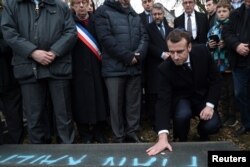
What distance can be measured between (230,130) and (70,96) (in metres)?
2.33

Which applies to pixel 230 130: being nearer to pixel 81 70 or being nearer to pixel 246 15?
pixel 246 15

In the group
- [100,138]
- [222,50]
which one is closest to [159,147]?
[100,138]

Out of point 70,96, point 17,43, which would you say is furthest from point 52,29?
point 70,96

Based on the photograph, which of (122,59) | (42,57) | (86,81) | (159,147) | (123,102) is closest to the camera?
(159,147)

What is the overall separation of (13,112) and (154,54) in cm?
203

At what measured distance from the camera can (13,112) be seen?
505 cm

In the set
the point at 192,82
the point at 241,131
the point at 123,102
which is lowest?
the point at 241,131

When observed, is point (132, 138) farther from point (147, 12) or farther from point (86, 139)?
point (147, 12)

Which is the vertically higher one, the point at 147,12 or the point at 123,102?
the point at 147,12

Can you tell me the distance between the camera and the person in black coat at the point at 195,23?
592cm

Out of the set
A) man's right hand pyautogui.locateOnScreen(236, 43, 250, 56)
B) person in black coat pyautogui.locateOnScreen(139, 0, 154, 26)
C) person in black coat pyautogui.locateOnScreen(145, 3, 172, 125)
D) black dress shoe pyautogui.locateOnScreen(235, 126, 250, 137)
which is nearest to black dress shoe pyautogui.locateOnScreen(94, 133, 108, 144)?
person in black coat pyautogui.locateOnScreen(145, 3, 172, 125)

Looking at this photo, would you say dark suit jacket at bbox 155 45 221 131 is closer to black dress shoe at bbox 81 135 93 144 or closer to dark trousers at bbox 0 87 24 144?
black dress shoe at bbox 81 135 93 144

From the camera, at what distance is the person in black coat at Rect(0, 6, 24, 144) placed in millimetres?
4934

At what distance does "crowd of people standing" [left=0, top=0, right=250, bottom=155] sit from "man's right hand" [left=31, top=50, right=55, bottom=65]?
11 mm
